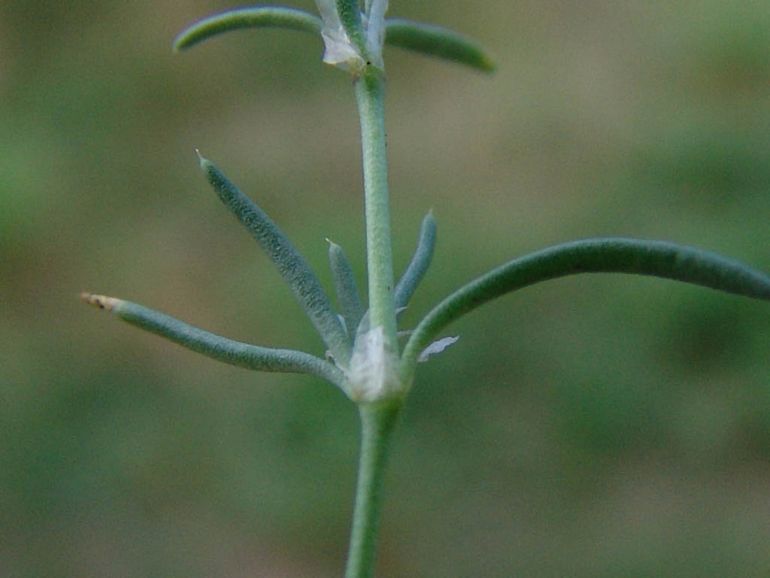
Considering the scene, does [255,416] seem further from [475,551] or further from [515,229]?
[515,229]

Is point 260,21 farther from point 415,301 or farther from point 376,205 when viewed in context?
point 415,301

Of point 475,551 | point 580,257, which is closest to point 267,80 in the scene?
point 475,551

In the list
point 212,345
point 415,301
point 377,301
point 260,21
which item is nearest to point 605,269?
point 377,301

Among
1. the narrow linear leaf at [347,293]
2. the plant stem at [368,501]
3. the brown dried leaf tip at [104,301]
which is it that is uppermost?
the narrow linear leaf at [347,293]

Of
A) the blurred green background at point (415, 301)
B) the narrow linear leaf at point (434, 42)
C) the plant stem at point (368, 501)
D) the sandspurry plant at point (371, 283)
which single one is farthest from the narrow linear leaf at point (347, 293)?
the blurred green background at point (415, 301)

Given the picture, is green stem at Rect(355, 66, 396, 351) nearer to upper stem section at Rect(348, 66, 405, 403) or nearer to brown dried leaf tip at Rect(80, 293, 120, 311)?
upper stem section at Rect(348, 66, 405, 403)

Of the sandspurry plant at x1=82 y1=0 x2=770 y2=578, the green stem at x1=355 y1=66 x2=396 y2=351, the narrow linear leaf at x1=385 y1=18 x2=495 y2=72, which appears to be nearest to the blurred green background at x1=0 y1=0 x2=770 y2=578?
the narrow linear leaf at x1=385 y1=18 x2=495 y2=72

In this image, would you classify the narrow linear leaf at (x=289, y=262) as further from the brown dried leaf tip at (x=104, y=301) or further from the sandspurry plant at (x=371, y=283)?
the brown dried leaf tip at (x=104, y=301)
